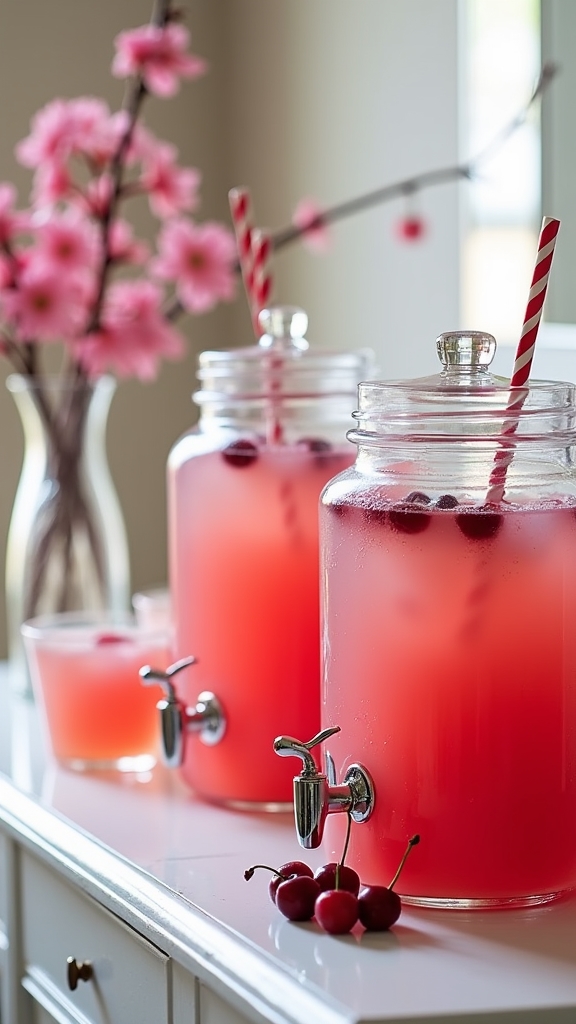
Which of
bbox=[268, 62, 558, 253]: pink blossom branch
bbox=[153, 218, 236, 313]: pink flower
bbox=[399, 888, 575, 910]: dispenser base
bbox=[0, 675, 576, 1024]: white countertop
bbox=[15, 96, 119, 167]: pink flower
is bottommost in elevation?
bbox=[0, 675, 576, 1024]: white countertop

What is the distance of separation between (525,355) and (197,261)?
76cm

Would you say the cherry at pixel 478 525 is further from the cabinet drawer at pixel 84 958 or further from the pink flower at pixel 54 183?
the pink flower at pixel 54 183

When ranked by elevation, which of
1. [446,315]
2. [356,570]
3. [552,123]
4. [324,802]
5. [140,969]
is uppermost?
[552,123]

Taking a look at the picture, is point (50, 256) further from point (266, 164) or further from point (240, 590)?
point (266, 164)

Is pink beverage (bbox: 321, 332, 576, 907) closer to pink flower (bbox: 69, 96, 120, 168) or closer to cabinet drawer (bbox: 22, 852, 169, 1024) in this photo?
cabinet drawer (bbox: 22, 852, 169, 1024)

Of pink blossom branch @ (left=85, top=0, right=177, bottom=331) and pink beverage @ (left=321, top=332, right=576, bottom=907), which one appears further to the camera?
pink blossom branch @ (left=85, top=0, right=177, bottom=331)

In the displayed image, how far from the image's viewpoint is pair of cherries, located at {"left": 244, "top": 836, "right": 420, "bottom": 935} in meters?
0.79

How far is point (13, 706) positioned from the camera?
149 centimetres

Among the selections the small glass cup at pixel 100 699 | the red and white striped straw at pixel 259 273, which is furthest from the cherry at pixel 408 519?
the small glass cup at pixel 100 699

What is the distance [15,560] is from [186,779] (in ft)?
1.69

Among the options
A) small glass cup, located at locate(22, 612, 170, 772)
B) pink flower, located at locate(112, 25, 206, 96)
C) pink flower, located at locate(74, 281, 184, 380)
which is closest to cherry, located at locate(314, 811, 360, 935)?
small glass cup, located at locate(22, 612, 170, 772)

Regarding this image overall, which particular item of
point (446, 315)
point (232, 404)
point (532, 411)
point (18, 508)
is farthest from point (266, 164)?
point (532, 411)

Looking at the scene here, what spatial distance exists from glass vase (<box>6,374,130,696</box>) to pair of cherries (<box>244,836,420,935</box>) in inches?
28.6

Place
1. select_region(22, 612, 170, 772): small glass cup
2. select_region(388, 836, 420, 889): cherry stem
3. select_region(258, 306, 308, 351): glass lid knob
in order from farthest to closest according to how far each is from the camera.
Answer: select_region(22, 612, 170, 772): small glass cup < select_region(258, 306, 308, 351): glass lid knob < select_region(388, 836, 420, 889): cherry stem
